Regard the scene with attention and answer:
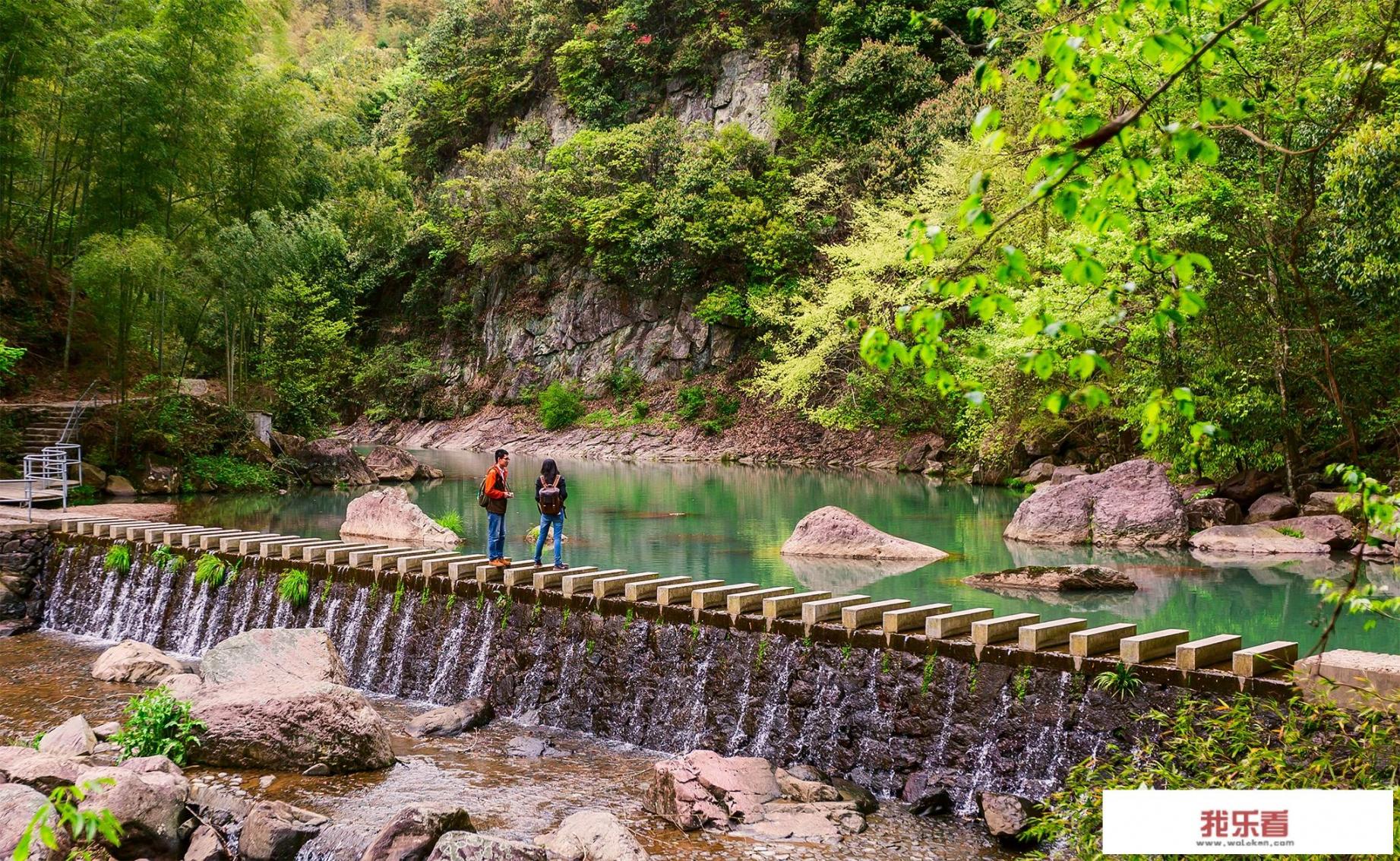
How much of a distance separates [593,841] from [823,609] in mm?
2847

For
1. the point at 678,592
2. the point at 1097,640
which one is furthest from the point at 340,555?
the point at 1097,640

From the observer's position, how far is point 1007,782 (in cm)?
673

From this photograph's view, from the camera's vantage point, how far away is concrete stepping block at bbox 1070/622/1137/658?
6.78m

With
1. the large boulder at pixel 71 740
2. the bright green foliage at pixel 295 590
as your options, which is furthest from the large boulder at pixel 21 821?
the bright green foliage at pixel 295 590

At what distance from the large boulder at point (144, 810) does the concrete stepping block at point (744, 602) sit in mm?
4109

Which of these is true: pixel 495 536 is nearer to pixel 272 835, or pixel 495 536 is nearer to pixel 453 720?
pixel 453 720

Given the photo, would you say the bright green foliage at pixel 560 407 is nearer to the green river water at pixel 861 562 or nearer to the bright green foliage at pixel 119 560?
the green river water at pixel 861 562

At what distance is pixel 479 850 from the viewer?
540 cm

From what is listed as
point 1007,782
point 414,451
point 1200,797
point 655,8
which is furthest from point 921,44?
point 1200,797

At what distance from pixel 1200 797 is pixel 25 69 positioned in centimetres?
2138

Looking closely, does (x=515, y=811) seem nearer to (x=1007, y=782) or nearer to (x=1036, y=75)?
(x=1007, y=782)

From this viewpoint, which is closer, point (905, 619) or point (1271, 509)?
point (905, 619)

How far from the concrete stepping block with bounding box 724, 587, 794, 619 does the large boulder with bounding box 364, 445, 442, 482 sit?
20061 mm

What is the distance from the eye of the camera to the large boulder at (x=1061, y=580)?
12039mm
